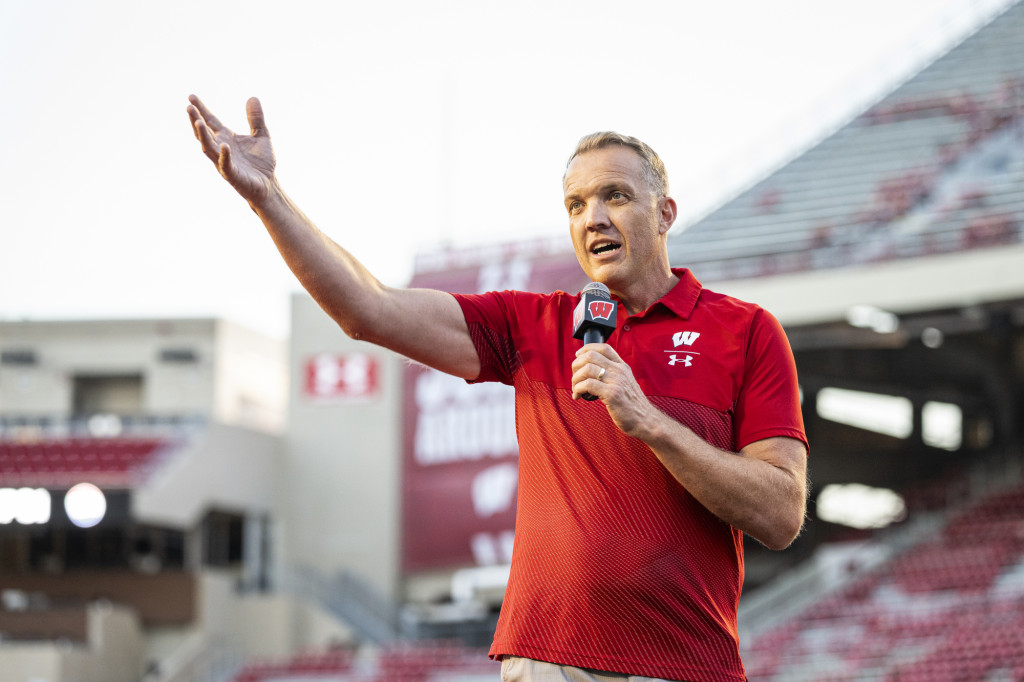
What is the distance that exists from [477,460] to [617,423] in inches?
673

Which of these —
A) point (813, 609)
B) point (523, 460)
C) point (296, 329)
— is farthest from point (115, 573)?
point (523, 460)

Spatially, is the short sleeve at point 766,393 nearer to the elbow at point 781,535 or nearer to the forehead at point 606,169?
the elbow at point 781,535

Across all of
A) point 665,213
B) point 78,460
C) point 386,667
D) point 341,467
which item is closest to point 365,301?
point 665,213

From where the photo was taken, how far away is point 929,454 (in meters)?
21.2

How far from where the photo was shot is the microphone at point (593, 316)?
2160mm

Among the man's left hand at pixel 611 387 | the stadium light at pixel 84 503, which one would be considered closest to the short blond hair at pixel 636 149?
the man's left hand at pixel 611 387

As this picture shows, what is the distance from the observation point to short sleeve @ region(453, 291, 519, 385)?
2361 mm

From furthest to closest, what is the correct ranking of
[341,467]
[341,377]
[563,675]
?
[341,377] → [341,467] → [563,675]

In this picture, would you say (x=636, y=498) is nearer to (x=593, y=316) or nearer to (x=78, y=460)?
(x=593, y=316)

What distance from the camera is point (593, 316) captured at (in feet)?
7.09

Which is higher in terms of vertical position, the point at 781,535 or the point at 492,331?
A: the point at 492,331

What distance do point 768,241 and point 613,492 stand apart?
581 inches

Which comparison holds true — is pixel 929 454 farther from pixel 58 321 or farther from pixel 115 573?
pixel 58 321

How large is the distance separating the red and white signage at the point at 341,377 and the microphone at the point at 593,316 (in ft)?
61.2
